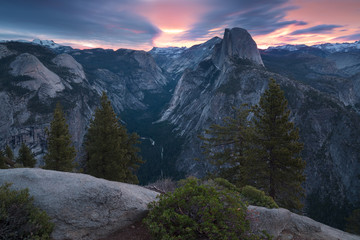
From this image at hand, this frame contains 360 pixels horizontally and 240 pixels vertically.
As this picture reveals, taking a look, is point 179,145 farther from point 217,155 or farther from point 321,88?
point 321,88

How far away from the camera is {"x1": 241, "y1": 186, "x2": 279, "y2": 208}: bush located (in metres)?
11.5

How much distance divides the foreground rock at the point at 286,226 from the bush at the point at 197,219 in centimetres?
277

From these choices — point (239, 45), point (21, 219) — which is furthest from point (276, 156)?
point (239, 45)

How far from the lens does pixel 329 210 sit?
83188mm

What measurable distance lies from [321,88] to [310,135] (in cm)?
10532

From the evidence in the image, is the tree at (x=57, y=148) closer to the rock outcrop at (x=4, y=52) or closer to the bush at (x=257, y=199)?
the bush at (x=257, y=199)

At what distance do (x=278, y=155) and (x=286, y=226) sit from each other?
7.61 metres

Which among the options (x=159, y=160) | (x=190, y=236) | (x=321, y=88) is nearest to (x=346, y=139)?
(x=321, y=88)

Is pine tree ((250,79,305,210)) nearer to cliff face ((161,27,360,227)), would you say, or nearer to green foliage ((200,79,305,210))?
green foliage ((200,79,305,210))

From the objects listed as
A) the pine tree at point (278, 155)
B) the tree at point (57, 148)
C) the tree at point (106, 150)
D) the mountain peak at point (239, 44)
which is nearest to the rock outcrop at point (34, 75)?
the tree at point (57, 148)

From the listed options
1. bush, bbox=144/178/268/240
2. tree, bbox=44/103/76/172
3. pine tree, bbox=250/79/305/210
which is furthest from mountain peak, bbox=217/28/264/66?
bush, bbox=144/178/268/240

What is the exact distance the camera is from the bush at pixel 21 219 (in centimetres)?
583

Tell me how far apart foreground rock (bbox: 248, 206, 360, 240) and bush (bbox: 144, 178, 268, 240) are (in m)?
2.77

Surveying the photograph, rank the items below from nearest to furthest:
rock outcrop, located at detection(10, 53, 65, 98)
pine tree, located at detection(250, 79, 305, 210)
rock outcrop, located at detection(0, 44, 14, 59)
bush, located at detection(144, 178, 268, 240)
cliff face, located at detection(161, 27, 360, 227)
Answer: bush, located at detection(144, 178, 268, 240) < pine tree, located at detection(250, 79, 305, 210) < cliff face, located at detection(161, 27, 360, 227) < rock outcrop, located at detection(10, 53, 65, 98) < rock outcrop, located at detection(0, 44, 14, 59)
